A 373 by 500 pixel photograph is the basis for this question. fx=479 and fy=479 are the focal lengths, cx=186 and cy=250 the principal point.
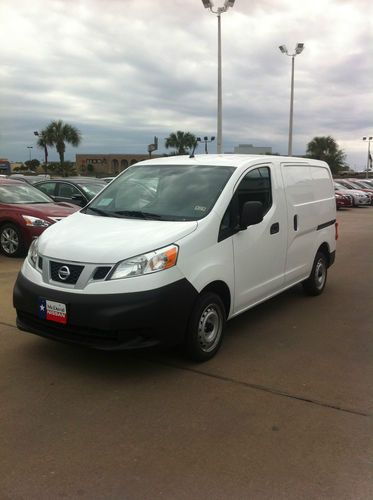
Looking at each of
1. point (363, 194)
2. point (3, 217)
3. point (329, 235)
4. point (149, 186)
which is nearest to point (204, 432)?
point (149, 186)

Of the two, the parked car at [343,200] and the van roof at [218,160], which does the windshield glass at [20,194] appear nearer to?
the van roof at [218,160]

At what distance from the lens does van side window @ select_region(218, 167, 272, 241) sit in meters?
4.41

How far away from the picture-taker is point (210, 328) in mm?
4273

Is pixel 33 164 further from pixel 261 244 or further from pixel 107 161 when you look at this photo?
pixel 261 244

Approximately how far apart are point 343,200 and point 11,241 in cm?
2165

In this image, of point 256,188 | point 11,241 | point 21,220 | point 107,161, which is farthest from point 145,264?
point 107,161

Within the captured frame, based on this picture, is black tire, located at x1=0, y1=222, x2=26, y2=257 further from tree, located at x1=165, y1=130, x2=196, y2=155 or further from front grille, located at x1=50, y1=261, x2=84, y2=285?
tree, located at x1=165, y1=130, x2=196, y2=155

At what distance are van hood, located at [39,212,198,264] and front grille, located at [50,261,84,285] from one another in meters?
0.06

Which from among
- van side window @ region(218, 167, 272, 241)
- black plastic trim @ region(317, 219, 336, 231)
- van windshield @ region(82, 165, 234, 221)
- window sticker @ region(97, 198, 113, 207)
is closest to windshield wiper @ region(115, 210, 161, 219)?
van windshield @ region(82, 165, 234, 221)

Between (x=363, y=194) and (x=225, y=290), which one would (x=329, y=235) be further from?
(x=363, y=194)

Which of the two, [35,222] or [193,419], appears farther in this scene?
[35,222]

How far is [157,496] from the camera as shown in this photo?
8.30 ft

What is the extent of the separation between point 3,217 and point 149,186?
5.09 metres

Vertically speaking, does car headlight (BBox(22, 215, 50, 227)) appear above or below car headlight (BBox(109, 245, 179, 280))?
below
